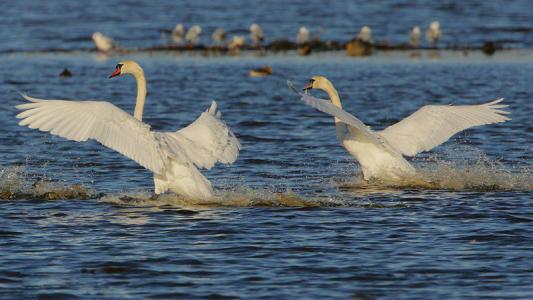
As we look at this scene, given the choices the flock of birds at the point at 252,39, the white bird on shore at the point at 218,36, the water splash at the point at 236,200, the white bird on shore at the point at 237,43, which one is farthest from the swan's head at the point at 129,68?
the white bird on shore at the point at 218,36

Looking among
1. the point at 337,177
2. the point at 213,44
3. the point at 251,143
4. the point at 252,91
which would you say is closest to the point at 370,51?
the point at 213,44

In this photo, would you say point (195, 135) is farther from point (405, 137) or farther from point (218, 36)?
point (218, 36)

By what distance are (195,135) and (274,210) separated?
1.19 metres

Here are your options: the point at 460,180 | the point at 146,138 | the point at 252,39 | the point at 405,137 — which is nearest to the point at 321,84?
the point at 405,137

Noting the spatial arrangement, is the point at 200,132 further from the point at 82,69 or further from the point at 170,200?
the point at 82,69

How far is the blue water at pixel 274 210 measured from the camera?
8.69 metres

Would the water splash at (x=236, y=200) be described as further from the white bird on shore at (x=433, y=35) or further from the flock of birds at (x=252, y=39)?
the white bird on shore at (x=433, y=35)

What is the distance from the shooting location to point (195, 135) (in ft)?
39.2

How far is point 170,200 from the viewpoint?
39.2 feet

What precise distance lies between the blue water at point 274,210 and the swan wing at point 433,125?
39 cm

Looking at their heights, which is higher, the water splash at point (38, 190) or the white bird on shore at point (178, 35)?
the white bird on shore at point (178, 35)

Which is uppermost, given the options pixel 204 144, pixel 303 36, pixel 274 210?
pixel 204 144

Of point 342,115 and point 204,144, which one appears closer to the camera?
point 342,115

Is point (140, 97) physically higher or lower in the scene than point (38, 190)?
higher
